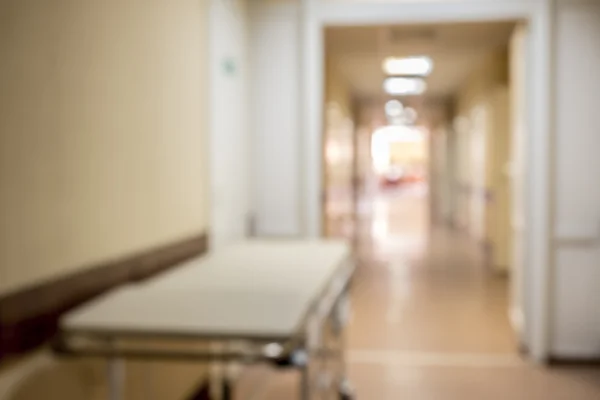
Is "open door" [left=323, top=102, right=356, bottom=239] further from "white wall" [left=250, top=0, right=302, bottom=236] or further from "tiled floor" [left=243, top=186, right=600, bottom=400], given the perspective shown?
"white wall" [left=250, top=0, right=302, bottom=236]

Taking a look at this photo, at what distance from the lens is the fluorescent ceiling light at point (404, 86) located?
12680 mm

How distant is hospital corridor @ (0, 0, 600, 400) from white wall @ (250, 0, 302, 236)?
1cm

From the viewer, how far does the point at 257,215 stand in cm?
518

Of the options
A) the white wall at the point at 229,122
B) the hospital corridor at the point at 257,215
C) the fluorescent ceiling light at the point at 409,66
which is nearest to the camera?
the hospital corridor at the point at 257,215

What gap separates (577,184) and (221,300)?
11.0 ft

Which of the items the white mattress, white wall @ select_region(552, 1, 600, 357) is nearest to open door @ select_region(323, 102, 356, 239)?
white wall @ select_region(552, 1, 600, 357)

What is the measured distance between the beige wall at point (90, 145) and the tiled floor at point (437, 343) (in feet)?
5.10

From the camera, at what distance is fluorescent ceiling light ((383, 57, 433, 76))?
10.0 metres

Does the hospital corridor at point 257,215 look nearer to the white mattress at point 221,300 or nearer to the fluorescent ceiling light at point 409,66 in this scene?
the white mattress at point 221,300

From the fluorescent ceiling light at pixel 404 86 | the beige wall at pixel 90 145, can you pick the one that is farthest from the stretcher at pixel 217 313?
the fluorescent ceiling light at pixel 404 86

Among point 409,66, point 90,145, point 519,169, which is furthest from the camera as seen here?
point 409,66

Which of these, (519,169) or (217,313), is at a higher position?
(519,169)

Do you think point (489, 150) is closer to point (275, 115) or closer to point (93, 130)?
point (275, 115)

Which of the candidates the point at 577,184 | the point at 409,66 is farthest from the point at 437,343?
the point at 409,66
